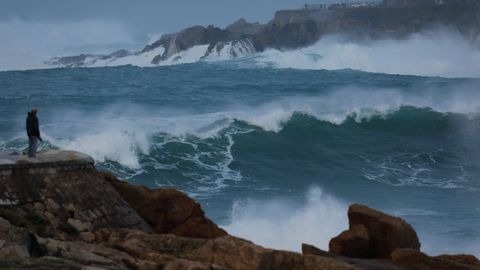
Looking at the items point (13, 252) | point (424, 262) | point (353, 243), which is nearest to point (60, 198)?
point (13, 252)

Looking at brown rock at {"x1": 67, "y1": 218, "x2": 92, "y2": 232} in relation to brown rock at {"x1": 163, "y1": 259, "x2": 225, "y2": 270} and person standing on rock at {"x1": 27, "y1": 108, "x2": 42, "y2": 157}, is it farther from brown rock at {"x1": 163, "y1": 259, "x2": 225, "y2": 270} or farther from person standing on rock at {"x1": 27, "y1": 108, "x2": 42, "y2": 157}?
brown rock at {"x1": 163, "y1": 259, "x2": 225, "y2": 270}

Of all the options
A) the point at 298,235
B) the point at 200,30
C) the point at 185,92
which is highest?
the point at 200,30

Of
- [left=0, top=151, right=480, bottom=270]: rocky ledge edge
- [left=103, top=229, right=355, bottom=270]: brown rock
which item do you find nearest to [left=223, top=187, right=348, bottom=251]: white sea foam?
[left=0, top=151, right=480, bottom=270]: rocky ledge edge

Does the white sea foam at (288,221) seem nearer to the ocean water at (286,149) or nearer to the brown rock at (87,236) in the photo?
the ocean water at (286,149)

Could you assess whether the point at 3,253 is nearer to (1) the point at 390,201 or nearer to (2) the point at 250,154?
(1) the point at 390,201

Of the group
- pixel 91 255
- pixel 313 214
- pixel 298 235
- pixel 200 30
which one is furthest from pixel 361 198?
pixel 200 30

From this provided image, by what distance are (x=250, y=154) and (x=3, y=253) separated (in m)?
17.4

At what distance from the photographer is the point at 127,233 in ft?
31.8

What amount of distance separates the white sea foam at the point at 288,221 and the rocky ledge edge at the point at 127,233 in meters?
4.88

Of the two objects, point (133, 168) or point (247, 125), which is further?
point (247, 125)

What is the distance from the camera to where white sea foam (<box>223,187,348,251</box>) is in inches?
640

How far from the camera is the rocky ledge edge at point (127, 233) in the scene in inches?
337

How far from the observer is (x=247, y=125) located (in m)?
29.0

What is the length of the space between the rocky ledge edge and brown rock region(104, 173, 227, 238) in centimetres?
1
